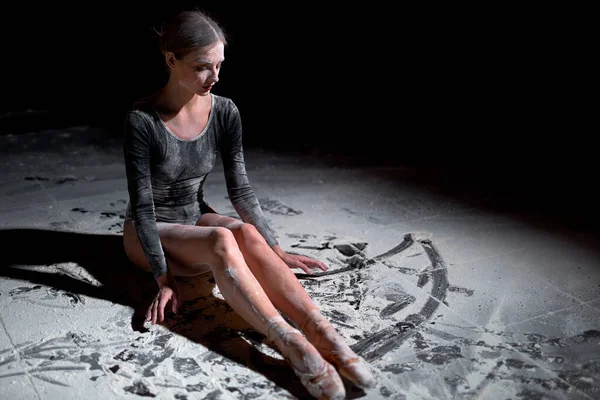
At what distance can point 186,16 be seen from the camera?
239cm

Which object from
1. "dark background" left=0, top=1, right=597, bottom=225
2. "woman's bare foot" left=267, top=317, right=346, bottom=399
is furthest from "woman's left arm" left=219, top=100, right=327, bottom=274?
"dark background" left=0, top=1, right=597, bottom=225

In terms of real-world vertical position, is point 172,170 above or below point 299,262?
above

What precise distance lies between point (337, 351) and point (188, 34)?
144 cm

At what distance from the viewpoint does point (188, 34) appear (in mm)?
2359

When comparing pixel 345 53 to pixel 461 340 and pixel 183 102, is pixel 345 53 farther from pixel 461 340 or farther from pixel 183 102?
pixel 461 340

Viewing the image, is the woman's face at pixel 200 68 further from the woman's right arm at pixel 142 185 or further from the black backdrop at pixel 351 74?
the black backdrop at pixel 351 74

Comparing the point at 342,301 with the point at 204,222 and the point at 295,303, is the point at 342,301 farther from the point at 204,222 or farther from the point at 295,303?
the point at 204,222

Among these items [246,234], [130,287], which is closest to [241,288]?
[246,234]

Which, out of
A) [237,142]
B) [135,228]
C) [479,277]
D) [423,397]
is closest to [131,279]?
[135,228]

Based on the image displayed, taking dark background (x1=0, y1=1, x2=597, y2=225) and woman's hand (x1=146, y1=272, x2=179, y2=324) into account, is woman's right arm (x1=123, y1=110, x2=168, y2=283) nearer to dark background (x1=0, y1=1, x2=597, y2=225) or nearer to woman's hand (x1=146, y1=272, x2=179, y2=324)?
woman's hand (x1=146, y1=272, x2=179, y2=324)

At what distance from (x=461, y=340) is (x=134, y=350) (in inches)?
54.6

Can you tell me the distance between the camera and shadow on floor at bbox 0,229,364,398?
2.29m

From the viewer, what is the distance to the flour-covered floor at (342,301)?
2.14 metres

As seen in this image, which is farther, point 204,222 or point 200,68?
point 204,222
